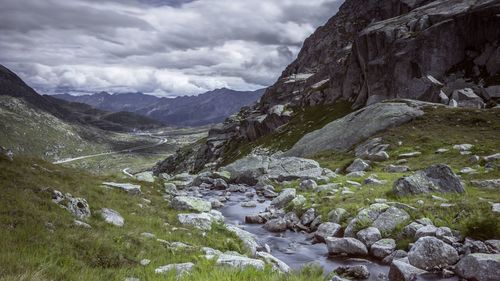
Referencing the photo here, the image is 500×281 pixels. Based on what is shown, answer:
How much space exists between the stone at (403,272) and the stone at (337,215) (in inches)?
308

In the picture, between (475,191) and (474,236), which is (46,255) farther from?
(475,191)

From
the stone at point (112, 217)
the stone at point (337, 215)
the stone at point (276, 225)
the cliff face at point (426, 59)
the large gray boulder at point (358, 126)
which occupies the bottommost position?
the stone at point (276, 225)

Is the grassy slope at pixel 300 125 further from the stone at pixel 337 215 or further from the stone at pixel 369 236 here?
the stone at pixel 369 236

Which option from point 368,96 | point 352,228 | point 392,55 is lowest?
point 352,228

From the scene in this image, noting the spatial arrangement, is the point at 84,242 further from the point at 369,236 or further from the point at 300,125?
the point at 300,125

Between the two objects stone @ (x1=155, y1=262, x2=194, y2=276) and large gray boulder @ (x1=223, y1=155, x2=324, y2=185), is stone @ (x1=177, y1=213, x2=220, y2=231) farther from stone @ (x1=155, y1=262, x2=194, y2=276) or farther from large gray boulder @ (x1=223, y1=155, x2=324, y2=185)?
large gray boulder @ (x1=223, y1=155, x2=324, y2=185)

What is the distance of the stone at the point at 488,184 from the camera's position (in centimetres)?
2268

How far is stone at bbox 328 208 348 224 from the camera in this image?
68.3 feet

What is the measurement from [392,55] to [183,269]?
88352 millimetres

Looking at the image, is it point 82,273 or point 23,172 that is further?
point 23,172

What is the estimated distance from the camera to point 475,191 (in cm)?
2172

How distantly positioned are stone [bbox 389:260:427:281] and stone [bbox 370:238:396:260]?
2.36 meters

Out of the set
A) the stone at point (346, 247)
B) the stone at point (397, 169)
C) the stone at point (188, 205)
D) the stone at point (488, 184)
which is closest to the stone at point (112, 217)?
the stone at point (188, 205)

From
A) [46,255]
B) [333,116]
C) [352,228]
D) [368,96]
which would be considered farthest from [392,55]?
[46,255]
